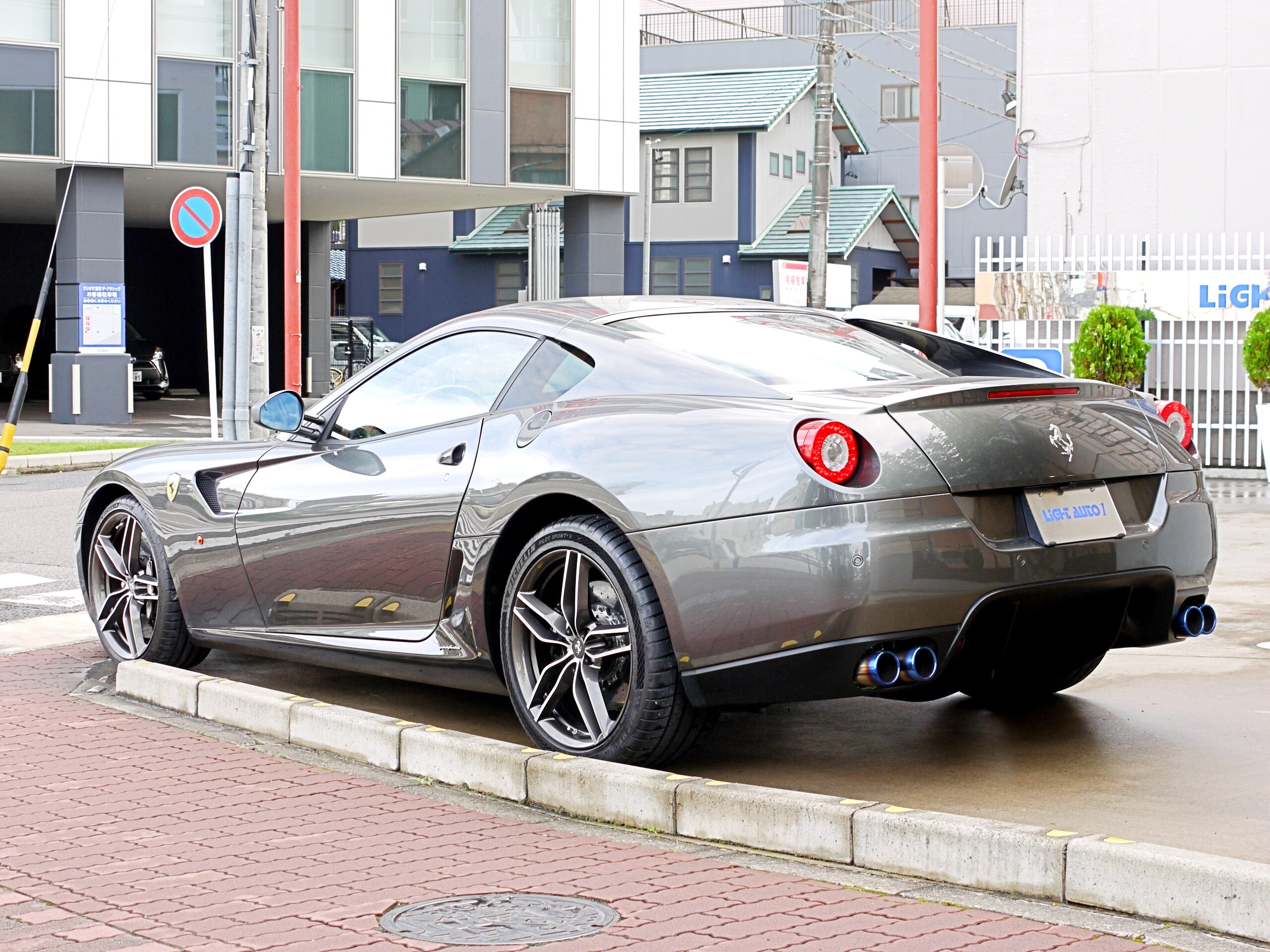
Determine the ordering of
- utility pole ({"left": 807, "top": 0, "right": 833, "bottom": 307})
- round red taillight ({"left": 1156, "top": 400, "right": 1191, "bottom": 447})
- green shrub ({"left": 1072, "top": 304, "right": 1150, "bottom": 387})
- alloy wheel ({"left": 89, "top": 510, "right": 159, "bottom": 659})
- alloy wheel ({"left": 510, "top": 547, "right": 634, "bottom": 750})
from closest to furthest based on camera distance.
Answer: alloy wheel ({"left": 510, "top": 547, "right": 634, "bottom": 750}) → round red taillight ({"left": 1156, "top": 400, "right": 1191, "bottom": 447}) → alloy wheel ({"left": 89, "top": 510, "right": 159, "bottom": 659}) → green shrub ({"left": 1072, "top": 304, "right": 1150, "bottom": 387}) → utility pole ({"left": 807, "top": 0, "right": 833, "bottom": 307})

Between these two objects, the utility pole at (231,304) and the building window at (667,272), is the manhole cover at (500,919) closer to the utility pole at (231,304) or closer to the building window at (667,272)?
the utility pole at (231,304)

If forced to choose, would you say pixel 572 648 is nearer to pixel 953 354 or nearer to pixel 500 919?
pixel 500 919

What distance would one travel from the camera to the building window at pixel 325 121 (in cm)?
2730

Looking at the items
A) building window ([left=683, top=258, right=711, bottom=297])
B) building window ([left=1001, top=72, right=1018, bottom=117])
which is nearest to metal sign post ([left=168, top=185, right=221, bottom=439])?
building window ([left=683, top=258, right=711, bottom=297])

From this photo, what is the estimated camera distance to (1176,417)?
221 inches

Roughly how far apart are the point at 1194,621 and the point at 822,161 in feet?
73.6

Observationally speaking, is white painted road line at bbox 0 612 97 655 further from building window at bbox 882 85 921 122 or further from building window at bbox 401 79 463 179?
building window at bbox 882 85 921 122

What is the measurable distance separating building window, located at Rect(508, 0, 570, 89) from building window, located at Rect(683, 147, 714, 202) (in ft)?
59.5

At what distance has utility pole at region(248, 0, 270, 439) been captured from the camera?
53.9ft

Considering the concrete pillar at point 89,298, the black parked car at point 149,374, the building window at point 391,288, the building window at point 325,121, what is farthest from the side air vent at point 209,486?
the building window at point 391,288

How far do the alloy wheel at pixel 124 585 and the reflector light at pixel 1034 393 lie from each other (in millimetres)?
3626

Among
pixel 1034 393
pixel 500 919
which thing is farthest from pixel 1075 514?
pixel 500 919

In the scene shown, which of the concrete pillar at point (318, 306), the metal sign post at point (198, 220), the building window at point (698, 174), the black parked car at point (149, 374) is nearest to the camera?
the metal sign post at point (198, 220)

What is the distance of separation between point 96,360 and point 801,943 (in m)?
24.0
